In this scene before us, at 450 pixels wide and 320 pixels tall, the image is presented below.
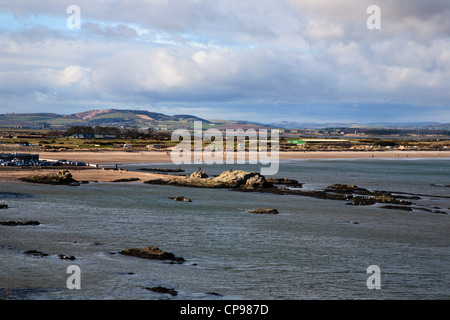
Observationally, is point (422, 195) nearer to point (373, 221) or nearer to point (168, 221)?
point (373, 221)

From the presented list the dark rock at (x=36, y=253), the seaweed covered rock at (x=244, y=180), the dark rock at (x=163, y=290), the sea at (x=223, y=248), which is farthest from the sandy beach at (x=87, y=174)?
the dark rock at (x=163, y=290)

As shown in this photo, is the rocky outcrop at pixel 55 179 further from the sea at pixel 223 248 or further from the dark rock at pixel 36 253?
the dark rock at pixel 36 253

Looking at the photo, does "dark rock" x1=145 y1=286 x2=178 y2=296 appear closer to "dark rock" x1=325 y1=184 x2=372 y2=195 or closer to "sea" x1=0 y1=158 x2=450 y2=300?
"sea" x1=0 y1=158 x2=450 y2=300

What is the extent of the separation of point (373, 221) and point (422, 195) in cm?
1709

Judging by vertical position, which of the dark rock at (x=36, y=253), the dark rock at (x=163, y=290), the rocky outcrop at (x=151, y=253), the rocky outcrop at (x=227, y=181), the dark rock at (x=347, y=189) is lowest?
the dark rock at (x=163, y=290)

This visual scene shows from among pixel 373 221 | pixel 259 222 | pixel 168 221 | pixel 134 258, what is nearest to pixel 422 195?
pixel 373 221

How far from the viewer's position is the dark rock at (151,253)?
843 inches

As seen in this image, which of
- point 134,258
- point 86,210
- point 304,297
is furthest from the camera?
point 86,210

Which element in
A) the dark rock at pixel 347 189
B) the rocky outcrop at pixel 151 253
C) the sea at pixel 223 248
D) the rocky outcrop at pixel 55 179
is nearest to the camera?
the sea at pixel 223 248

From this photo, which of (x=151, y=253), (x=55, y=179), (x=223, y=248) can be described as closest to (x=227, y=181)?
(x=55, y=179)

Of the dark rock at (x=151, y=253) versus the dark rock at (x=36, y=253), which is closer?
the dark rock at (x=36, y=253)
